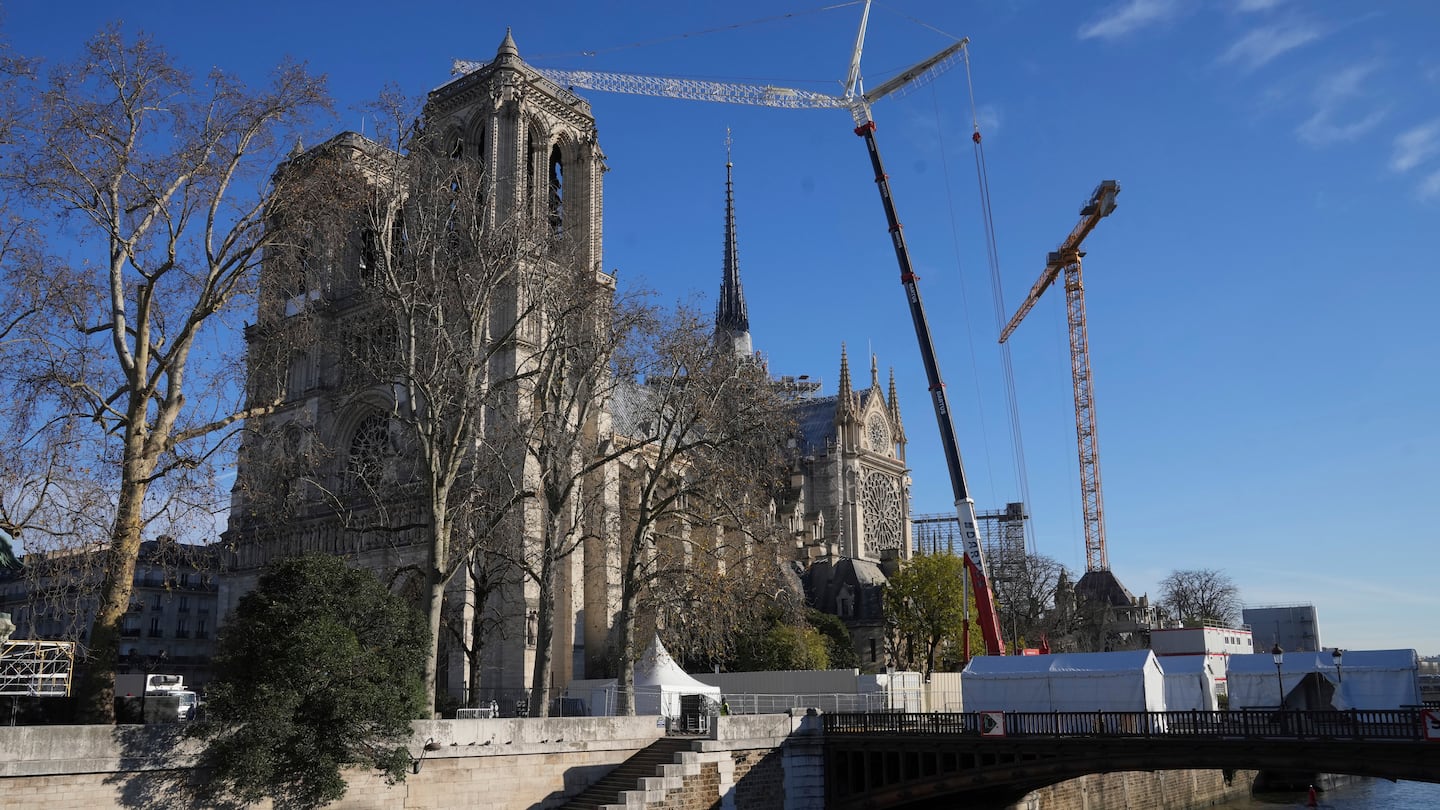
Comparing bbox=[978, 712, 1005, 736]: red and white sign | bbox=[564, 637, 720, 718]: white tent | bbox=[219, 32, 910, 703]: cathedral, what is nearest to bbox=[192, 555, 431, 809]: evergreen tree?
bbox=[219, 32, 910, 703]: cathedral

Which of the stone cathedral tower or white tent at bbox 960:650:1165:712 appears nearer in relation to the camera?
white tent at bbox 960:650:1165:712

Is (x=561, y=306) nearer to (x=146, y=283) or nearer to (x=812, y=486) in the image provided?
(x=146, y=283)

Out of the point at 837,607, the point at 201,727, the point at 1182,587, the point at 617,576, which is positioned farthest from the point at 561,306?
the point at 1182,587

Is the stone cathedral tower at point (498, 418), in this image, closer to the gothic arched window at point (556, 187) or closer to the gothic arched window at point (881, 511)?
the gothic arched window at point (556, 187)

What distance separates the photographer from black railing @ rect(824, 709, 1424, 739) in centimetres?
2269

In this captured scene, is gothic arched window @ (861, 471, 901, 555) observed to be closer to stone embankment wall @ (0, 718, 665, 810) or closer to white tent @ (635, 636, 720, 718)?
white tent @ (635, 636, 720, 718)

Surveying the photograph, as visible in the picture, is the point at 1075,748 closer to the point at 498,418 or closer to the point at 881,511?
the point at 498,418

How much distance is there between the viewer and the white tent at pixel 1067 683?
91.4ft

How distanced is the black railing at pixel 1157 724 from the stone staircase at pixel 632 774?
175 inches

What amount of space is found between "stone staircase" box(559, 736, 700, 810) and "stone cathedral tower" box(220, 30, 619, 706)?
9.44 m

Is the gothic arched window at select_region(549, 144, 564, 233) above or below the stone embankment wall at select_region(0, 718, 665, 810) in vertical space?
above

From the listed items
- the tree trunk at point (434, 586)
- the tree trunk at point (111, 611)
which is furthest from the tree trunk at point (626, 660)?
the tree trunk at point (111, 611)

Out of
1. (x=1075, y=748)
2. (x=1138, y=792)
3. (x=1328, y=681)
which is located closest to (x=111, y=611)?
(x=1075, y=748)

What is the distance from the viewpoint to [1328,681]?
29734 millimetres
